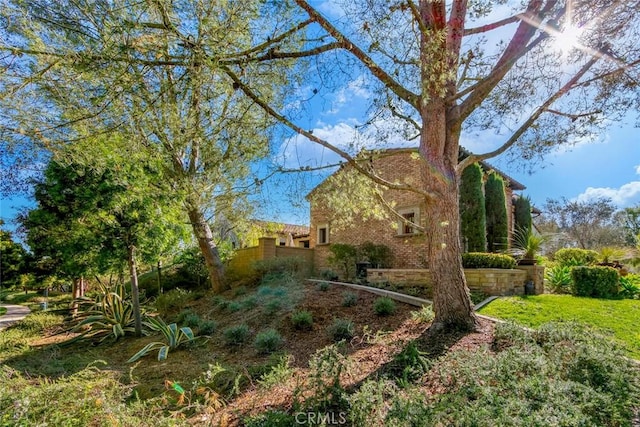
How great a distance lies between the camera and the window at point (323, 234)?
50.0 ft

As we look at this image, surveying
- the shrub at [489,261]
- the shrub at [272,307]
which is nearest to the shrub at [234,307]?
the shrub at [272,307]

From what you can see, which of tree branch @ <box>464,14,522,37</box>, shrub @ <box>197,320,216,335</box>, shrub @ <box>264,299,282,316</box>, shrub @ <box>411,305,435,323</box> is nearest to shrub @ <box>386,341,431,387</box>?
shrub @ <box>411,305,435,323</box>

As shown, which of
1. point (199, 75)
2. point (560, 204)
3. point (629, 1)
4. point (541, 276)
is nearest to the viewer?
point (199, 75)

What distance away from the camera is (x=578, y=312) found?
19.3ft

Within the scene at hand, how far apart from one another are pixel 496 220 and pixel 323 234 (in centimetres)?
749

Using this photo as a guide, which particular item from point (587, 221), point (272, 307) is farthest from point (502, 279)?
point (587, 221)

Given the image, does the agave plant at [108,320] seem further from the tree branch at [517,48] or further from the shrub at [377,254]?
the tree branch at [517,48]

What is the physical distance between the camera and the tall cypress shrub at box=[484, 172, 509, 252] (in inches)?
469

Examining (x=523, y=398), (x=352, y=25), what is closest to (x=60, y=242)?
(x=352, y=25)

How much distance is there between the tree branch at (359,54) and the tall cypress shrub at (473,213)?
24.0ft

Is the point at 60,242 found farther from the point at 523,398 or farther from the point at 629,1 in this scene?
the point at 629,1

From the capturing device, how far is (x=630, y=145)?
5.18 meters

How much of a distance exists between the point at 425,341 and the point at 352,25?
4392 mm

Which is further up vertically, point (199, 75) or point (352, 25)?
point (352, 25)
